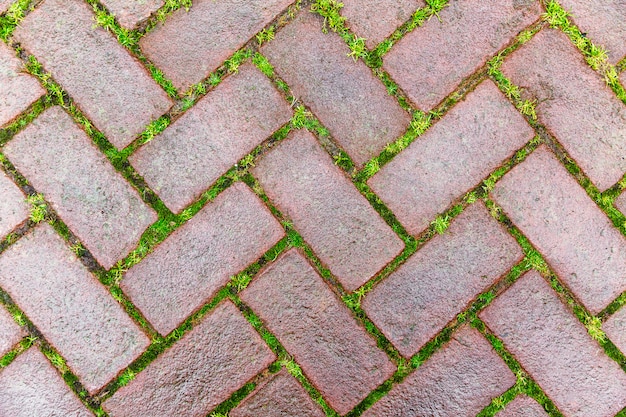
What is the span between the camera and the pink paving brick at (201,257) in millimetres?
1998

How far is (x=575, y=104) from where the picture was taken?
2.05 meters

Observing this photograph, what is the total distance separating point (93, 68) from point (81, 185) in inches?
17.8

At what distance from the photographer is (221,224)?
6.59 ft

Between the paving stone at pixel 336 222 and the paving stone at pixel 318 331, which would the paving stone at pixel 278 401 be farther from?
the paving stone at pixel 336 222

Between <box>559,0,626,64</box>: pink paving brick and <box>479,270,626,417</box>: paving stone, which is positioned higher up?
<box>559,0,626,64</box>: pink paving brick

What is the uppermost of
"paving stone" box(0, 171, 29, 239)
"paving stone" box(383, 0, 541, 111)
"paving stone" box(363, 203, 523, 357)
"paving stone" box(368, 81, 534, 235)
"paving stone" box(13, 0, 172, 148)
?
"paving stone" box(13, 0, 172, 148)

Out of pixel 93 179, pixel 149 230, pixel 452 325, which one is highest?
pixel 93 179

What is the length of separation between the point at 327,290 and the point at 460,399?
64 cm

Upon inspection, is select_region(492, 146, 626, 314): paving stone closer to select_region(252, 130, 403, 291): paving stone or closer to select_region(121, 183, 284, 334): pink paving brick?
select_region(252, 130, 403, 291): paving stone

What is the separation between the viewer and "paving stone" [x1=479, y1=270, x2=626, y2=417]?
1995mm

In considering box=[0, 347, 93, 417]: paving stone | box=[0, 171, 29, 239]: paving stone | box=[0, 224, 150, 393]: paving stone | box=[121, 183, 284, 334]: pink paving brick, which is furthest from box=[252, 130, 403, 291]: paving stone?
box=[0, 347, 93, 417]: paving stone

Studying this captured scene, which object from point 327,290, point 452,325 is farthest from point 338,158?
point 452,325

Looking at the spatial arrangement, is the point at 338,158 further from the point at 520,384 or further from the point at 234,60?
the point at 520,384

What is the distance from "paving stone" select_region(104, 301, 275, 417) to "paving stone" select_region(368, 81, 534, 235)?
744mm
